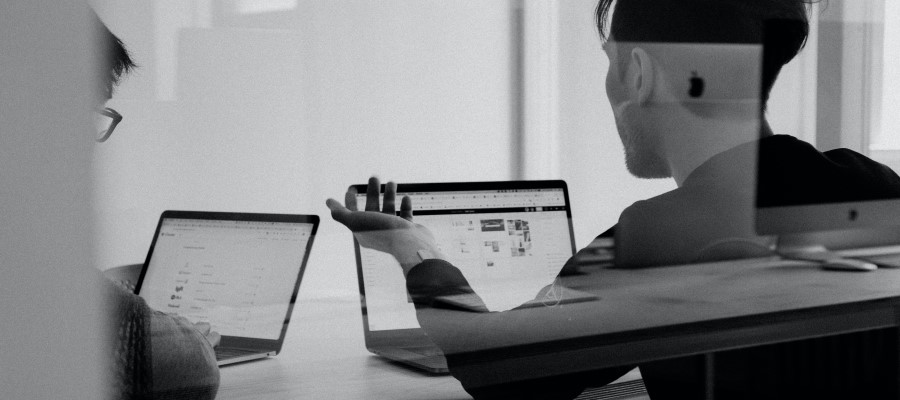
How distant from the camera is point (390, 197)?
110 cm

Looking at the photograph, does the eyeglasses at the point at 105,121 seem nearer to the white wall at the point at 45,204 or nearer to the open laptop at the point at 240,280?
the white wall at the point at 45,204

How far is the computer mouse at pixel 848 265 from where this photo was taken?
4.02ft

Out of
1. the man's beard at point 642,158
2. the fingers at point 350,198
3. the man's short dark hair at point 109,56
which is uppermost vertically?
the man's short dark hair at point 109,56

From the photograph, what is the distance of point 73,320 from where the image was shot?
1.77 ft

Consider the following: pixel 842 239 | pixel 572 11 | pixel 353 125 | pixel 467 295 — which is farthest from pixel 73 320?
pixel 842 239

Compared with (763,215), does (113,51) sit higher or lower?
higher

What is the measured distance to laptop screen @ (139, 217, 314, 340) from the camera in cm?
94

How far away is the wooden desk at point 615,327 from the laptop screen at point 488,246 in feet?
0.19

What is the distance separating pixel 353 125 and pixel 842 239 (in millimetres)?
827

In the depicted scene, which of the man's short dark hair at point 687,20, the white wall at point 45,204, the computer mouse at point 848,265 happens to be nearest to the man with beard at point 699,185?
the man's short dark hair at point 687,20

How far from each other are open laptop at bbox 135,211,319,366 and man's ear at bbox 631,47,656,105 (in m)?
0.52

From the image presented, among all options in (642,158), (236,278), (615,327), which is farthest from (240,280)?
(642,158)

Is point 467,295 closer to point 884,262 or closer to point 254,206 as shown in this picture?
point 254,206

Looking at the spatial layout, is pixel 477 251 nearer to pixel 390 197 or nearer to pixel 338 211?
pixel 390 197
